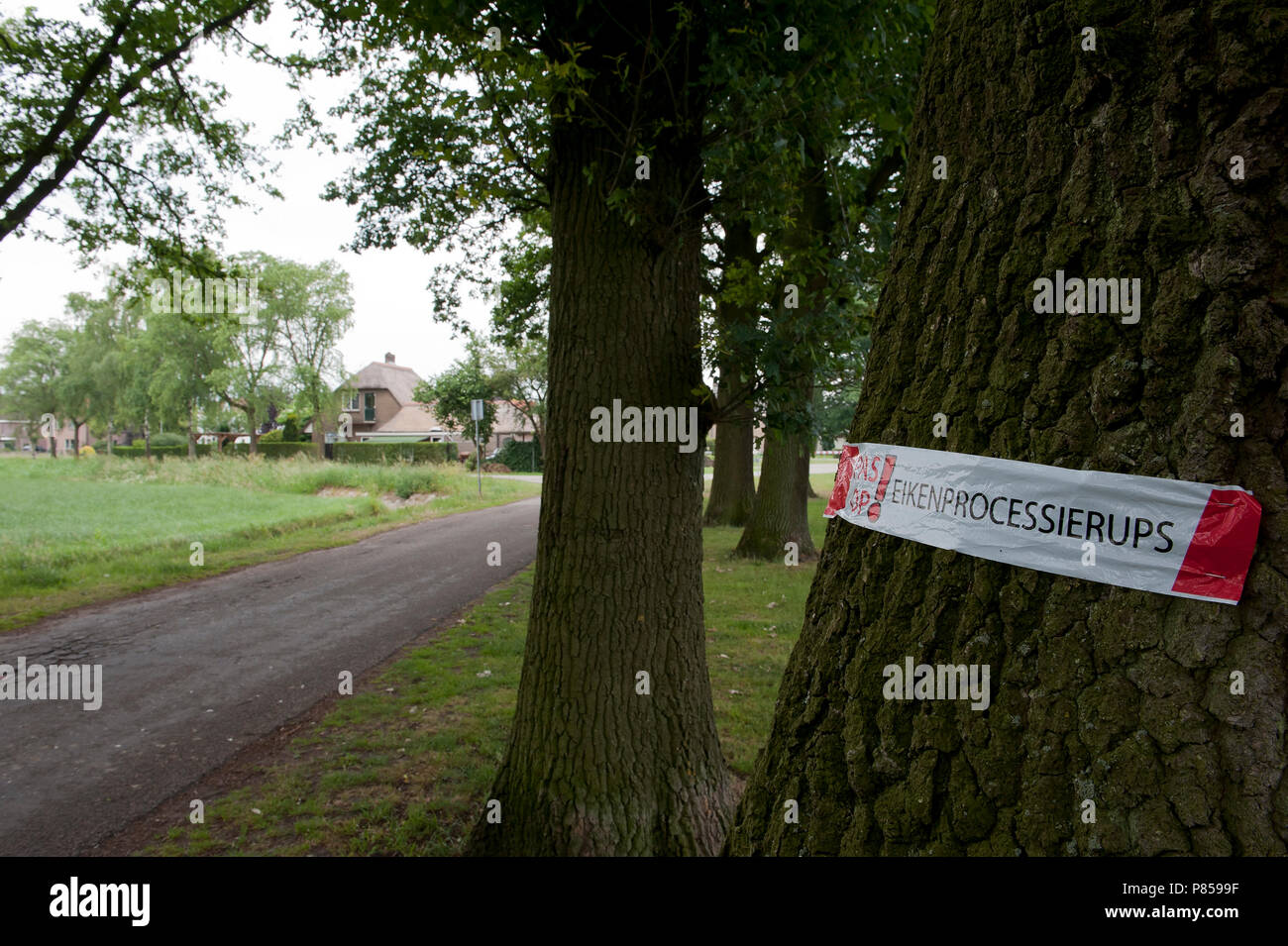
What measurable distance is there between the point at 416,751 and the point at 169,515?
1607cm

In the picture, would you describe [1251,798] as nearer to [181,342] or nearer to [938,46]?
[938,46]

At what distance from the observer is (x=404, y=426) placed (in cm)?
6762

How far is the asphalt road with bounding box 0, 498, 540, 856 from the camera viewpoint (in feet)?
13.6

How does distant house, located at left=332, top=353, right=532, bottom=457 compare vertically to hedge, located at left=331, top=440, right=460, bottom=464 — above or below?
above

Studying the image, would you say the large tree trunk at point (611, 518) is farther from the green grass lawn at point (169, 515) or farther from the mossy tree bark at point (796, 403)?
the green grass lawn at point (169, 515)

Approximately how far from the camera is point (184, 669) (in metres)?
6.44

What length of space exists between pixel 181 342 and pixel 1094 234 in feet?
200

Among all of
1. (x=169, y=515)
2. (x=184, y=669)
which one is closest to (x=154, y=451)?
(x=169, y=515)

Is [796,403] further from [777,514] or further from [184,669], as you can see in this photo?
[777,514]

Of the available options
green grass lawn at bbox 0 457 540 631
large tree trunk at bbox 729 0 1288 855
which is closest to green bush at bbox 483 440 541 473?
green grass lawn at bbox 0 457 540 631

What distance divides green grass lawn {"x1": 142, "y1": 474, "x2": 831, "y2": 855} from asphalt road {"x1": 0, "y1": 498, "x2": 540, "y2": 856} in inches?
18.9

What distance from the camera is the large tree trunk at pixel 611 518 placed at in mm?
3363

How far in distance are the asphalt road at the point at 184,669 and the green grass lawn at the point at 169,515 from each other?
117 cm

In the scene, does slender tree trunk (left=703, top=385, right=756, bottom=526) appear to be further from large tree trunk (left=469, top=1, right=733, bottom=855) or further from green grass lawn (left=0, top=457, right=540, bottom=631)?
large tree trunk (left=469, top=1, right=733, bottom=855)
